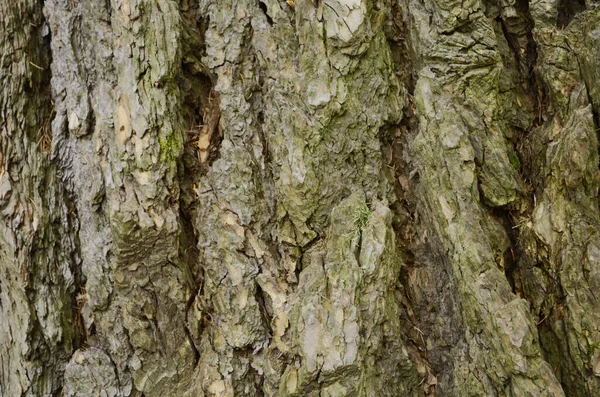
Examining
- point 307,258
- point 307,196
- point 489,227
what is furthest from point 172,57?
point 489,227

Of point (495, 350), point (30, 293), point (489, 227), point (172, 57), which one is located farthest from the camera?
point (30, 293)

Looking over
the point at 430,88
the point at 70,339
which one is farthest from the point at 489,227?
the point at 70,339

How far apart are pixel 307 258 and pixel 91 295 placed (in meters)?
1.54

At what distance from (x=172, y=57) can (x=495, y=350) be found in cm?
271

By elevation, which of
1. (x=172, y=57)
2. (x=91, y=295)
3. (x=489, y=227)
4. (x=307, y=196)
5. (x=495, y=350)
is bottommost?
(x=495, y=350)

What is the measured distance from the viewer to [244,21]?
353 centimetres

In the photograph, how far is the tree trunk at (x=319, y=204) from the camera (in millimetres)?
3107

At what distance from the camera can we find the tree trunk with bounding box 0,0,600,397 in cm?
311

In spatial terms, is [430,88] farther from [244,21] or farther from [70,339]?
[70,339]

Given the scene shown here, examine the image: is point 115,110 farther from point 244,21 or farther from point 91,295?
point 91,295

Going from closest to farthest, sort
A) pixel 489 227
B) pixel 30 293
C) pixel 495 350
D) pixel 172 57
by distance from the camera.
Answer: pixel 495 350
pixel 489 227
pixel 172 57
pixel 30 293

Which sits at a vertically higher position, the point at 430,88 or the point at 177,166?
the point at 430,88

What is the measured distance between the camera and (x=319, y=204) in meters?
3.34

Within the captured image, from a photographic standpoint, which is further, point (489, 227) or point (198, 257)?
point (198, 257)
